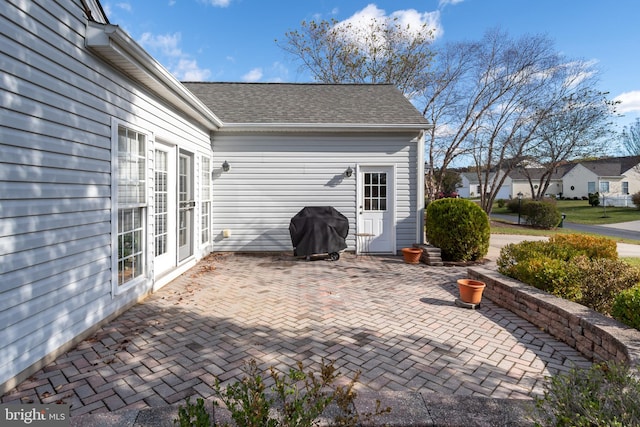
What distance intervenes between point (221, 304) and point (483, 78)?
18204 mm

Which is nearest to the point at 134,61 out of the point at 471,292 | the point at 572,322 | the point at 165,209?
the point at 165,209

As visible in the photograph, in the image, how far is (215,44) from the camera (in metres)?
13.1

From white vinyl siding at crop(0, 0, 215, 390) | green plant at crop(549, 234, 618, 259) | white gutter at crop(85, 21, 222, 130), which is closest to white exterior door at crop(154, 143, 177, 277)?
white gutter at crop(85, 21, 222, 130)

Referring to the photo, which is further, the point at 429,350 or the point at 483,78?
the point at 483,78

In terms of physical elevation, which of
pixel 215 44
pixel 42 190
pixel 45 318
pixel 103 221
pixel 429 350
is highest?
pixel 215 44

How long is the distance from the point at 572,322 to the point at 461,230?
160 inches

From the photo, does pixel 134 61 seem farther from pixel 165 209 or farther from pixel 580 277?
pixel 580 277

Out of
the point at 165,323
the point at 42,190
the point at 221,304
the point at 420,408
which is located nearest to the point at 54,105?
the point at 42,190

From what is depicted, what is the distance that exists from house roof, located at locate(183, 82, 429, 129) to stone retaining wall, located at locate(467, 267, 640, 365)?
15.2 ft

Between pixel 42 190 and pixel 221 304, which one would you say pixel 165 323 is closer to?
pixel 221 304

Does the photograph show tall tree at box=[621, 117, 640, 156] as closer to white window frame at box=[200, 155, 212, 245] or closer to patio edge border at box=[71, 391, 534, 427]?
white window frame at box=[200, 155, 212, 245]

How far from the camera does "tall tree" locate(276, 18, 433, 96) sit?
18703 millimetres

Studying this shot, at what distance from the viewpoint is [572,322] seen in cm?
343

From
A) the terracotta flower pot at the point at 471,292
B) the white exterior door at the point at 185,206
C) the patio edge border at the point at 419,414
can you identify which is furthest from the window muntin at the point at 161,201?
the terracotta flower pot at the point at 471,292
